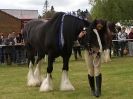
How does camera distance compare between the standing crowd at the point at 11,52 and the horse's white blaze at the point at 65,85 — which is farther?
the standing crowd at the point at 11,52

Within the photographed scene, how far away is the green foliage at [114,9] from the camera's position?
212ft

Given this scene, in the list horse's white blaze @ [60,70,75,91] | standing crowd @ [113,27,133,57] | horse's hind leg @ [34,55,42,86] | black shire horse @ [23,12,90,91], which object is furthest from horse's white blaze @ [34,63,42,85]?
standing crowd @ [113,27,133,57]

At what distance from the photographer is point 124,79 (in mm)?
13039

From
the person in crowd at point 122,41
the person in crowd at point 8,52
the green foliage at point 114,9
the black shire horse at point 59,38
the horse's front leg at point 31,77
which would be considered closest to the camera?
the black shire horse at point 59,38

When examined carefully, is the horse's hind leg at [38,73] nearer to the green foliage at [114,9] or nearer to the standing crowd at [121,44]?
the standing crowd at [121,44]

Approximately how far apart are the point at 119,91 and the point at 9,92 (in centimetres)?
281

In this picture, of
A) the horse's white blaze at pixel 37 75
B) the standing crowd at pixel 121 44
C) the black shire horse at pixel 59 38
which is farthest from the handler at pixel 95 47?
the standing crowd at pixel 121 44

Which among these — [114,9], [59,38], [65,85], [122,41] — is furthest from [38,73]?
[114,9]

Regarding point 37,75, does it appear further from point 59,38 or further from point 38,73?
point 59,38

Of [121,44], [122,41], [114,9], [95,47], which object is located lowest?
[121,44]

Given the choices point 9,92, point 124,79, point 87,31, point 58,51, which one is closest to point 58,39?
point 58,51

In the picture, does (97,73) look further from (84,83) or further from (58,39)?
(84,83)

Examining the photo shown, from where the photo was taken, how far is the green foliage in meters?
64.6

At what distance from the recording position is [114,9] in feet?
215
